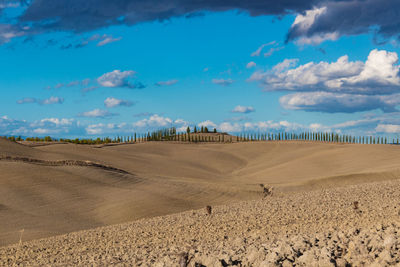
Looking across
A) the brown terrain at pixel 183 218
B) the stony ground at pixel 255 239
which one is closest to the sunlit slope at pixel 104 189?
the brown terrain at pixel 183 218

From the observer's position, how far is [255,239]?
28.2 feet

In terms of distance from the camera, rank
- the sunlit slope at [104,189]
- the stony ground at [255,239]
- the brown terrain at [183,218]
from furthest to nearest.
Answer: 1. the sunlit slope at [104,189]
2. the brown terrain at [183,218]
3. the stony ground at [255,239]

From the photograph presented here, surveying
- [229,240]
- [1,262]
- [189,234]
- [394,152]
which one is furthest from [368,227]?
[394,152]

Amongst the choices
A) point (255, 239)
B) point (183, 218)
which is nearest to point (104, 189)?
point (183, 218)

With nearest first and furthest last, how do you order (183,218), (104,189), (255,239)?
(255,239)
(183,218)
(104,189)

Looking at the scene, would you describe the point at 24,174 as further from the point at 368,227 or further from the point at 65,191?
the point at 368,227

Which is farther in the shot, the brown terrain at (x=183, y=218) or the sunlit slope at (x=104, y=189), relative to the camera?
the sunlit slope at (x=104, y=189)

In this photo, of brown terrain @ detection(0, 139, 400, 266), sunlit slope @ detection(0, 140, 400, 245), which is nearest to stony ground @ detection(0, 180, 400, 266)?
brown terrain @ detection(0, 139, 400, 266)

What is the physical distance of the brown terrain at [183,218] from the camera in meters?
6.84

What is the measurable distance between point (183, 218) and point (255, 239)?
458cm

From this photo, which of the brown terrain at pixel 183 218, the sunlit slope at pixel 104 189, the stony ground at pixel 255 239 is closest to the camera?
the stony ground at pixel 255 239

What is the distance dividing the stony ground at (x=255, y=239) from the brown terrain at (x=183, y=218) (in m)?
0.03

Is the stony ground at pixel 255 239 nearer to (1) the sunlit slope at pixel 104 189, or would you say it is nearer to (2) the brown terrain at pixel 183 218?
(2) the brown terrain at pixel 183 218

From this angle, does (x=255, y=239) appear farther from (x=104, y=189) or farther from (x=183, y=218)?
(x=104, y=189)
